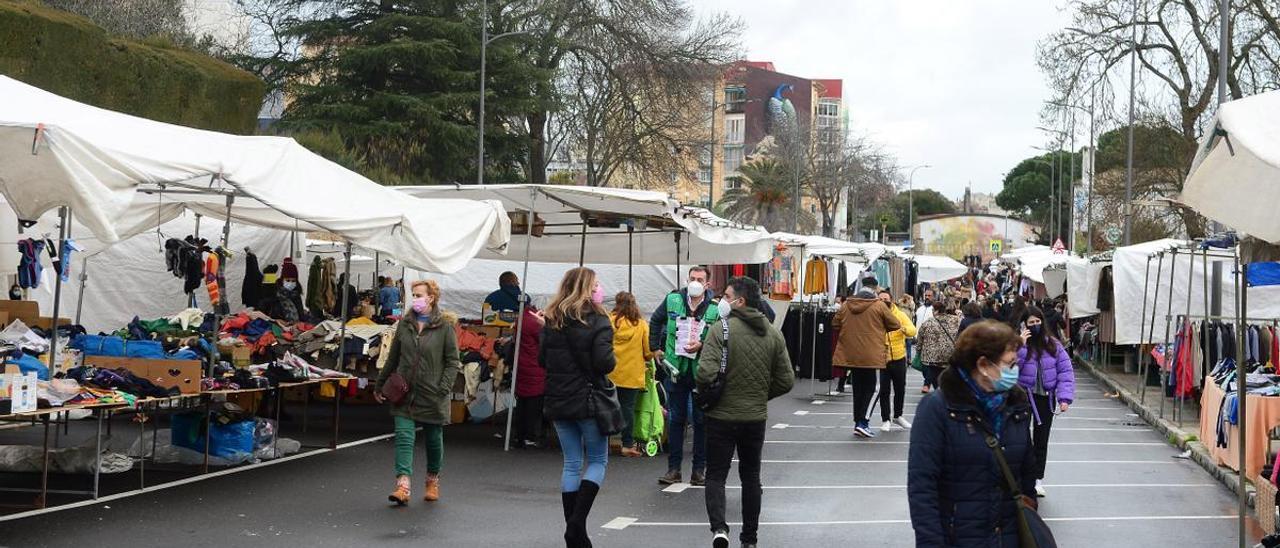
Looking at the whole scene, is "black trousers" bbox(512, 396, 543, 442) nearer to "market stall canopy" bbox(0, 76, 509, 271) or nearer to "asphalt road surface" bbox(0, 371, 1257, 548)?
"asphalt road surface" bbox(0, 371, 1257, 548)

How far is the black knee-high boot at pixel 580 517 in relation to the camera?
8062 mm

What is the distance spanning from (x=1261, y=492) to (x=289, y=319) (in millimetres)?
12590

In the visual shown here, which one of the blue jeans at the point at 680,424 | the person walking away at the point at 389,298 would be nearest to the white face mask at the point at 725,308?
the blue jeans at the point at 680,424

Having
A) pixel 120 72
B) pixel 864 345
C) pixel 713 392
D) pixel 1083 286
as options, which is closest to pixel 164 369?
pixel 713 392

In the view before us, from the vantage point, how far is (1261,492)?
9.23 meters

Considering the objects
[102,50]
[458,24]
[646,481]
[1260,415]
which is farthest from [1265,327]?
[458,24]

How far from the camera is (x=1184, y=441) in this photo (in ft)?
50.1

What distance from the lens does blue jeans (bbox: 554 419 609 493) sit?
27.2ft

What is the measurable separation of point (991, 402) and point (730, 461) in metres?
3.42

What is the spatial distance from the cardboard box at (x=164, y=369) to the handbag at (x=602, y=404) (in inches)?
151

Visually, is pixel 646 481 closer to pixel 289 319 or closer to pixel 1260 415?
pixel 1260 415

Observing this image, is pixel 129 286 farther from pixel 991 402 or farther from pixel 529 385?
pixel 991 402

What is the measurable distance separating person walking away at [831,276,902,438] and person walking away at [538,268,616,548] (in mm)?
7621

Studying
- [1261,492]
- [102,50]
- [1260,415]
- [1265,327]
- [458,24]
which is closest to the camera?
[1261,492]
